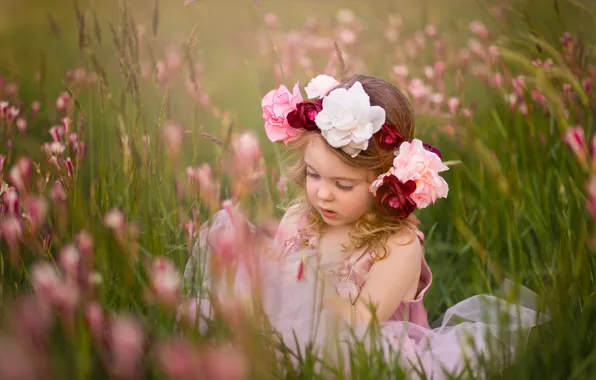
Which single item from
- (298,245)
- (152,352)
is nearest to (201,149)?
(298,245)

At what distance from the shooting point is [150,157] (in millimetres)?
2078

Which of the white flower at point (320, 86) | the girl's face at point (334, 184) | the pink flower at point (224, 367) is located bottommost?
the girl's face at point (334, 184)

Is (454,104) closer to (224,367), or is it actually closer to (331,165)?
(331,165)

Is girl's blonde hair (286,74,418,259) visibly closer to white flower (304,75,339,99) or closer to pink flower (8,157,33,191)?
white flower (304,75,339,99)

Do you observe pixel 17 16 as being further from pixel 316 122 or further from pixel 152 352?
pixel 152 352

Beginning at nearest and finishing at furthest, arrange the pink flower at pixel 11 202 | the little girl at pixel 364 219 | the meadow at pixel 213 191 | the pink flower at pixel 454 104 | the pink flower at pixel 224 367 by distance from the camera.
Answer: the pink flower at pixel 224 367 < the meadow at pixel 213 191 < the pink flower at pixel 11 202 < the little girl at pixel 364 219 < the pink flower at pixel 454 104

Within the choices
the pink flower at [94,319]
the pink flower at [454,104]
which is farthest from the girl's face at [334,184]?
the pink flower at [454,104]

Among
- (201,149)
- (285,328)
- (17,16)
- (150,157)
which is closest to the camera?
(285,328)

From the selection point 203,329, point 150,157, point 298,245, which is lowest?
point 298,245

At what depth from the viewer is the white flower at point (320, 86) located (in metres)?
2.31

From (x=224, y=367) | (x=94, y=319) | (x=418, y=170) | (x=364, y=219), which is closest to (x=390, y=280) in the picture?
(x=364, y=219)

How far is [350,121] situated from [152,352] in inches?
33.7

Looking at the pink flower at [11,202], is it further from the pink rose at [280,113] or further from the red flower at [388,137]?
the red flower at [388,137]

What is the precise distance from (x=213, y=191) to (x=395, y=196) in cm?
49
